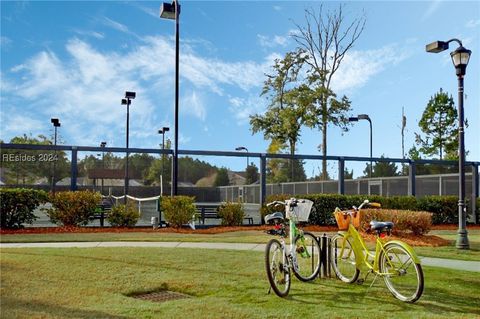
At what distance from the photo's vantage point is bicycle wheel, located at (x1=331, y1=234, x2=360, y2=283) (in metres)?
7.02

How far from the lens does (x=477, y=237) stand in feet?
48.8

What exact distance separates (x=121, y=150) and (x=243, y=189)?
487cm

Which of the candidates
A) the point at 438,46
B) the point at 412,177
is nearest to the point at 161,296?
the point at 438,46

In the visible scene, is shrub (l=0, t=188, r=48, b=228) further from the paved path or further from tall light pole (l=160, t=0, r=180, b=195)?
tall light pole (l=160, t=0, r=180, b=195)

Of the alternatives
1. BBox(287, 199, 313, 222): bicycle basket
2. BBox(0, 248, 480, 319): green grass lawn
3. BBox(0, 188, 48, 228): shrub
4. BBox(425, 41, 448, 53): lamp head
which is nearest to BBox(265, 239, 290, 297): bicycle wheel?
BBox(0, 248, 480, 319): green grass lawn

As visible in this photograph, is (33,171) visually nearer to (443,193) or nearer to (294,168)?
(294,168)

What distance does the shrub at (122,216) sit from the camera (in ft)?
49.7

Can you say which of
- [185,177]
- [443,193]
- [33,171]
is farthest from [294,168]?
[33,171]

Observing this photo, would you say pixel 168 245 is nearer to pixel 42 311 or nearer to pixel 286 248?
pixel 286 248

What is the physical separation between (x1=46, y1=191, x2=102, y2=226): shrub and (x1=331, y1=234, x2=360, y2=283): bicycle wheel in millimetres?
9451

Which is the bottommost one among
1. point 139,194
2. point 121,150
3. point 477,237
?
point 477,237

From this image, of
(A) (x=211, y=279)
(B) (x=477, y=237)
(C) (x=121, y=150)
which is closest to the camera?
(A) (x=211, y=279)

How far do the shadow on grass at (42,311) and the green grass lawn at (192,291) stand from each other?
0.01 m

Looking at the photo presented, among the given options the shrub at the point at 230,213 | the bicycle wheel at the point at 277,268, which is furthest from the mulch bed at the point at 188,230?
the bicycle wheel at the point at 277,268
